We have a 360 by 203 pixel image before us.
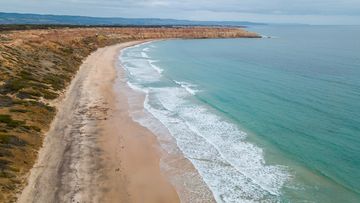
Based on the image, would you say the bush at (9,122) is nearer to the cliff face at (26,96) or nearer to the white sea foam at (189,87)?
the cliff face at (26,96)

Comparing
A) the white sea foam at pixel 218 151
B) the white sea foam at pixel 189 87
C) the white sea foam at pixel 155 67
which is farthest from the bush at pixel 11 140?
the white sea foam at pixel 155 67

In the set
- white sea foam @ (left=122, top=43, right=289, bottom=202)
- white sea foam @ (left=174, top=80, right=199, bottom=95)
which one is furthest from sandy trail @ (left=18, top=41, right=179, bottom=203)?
white sea foam @ (left=174, top=80, right=199, bottom=95)

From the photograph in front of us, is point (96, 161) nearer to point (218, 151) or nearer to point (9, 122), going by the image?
point (9, 122)

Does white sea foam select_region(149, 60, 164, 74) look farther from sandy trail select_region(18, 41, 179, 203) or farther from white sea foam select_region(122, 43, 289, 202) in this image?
sandy trail select_region(18, 41, 179, 203)

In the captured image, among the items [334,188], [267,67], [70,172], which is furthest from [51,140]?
[267,67]

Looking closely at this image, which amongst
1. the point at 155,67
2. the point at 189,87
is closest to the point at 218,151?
the point at 189,87

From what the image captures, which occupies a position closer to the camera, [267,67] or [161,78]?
[161,78]

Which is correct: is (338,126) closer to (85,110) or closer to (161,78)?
(85,110)
